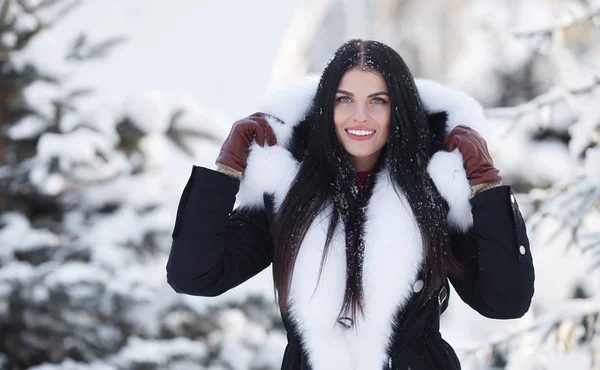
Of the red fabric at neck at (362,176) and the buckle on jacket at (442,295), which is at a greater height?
the red fabric at neck at (362,176)


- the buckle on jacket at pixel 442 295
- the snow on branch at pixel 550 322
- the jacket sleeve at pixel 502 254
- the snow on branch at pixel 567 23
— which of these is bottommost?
the snow on branch at pixel 550 322

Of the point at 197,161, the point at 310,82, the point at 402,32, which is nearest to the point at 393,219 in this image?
the point at 310,82

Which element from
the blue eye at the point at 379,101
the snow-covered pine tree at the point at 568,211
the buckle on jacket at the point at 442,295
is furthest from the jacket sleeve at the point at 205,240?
the snow-covered pine tree at the point at 568,211

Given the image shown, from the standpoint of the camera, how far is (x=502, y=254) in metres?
1.82

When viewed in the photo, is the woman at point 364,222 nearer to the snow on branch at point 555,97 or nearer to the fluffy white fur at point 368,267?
the fluffy white fur at point 368,267

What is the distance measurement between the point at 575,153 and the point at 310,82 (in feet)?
3.36

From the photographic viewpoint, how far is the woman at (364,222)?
6.14ft

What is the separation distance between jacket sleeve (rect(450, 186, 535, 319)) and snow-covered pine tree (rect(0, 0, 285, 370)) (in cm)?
266

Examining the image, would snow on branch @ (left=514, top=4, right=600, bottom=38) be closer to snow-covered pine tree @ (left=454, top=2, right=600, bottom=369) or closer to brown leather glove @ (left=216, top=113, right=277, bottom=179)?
Result: snow-covered pine tree @ (left=454, top=2, right=600, bottom=369)

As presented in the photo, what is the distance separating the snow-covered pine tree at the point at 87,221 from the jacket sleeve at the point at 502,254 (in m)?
2.66

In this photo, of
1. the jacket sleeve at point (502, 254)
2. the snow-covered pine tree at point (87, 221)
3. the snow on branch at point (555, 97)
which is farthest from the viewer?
the snow-covered pine tree at point (87, 221)

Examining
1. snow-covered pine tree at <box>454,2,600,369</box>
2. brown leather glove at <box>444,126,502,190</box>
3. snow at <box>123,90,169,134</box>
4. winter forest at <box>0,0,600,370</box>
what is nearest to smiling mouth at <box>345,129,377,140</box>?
brown leather glove at <box>444,126,502,190</box>

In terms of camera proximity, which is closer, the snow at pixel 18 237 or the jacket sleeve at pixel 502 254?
the jacket sleeve at pixel 502 254

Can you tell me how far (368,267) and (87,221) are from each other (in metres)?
2.94
